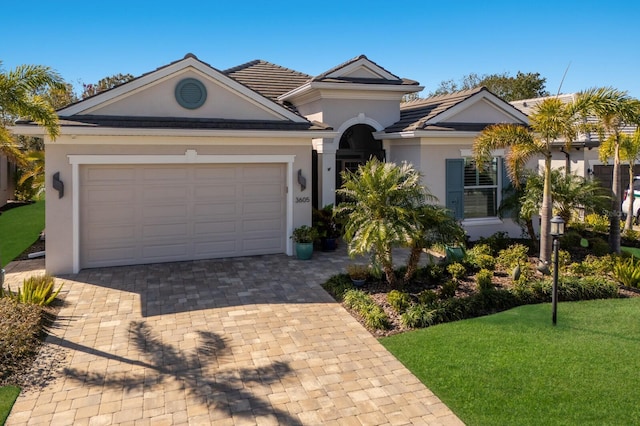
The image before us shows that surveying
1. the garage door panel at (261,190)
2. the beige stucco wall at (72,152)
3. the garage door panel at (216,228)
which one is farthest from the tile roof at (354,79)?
the garage door panel at (216,228)

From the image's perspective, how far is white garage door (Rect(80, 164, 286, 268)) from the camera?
1246 centimetres

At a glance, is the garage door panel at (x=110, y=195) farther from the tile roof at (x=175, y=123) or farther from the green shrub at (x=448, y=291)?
the green shrub at (x=448, y=291)

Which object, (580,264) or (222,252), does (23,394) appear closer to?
(222,252)

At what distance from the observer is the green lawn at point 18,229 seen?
15.4m

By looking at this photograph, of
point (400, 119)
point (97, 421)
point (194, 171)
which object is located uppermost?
point (400, 119)

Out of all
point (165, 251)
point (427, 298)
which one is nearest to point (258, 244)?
point (165, 251)

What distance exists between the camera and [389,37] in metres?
26.8

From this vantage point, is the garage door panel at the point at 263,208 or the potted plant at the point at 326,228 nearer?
the garage door panel at the point at 263,208

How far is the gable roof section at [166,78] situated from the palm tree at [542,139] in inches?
204

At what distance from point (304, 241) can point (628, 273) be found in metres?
7.64

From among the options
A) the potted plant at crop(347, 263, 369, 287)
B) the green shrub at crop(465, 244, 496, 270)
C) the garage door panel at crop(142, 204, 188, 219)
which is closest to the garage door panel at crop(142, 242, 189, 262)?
the garage door panel at crop(142, 204, 188, 219)

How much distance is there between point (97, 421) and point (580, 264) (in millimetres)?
11127

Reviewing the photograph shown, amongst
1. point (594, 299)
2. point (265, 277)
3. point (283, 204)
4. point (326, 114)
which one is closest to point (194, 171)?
point (283, 204)

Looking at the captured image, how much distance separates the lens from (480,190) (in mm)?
16438
